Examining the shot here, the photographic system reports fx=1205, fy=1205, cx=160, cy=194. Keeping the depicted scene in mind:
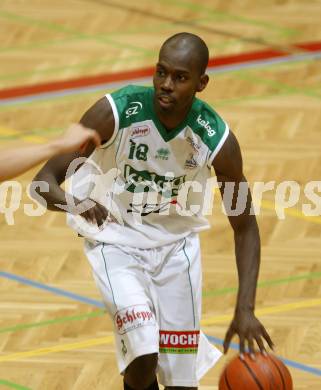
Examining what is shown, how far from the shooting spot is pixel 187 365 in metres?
6.27

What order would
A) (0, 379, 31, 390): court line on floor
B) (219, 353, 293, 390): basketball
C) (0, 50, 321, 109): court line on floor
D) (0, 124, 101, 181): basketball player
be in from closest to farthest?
(0, 124, 101, 181): basketball player
(219, 353, 293, 390): basketball
(0, 379, 31, 390): court line on floor
(0, 50, 321, 109): court line on floor

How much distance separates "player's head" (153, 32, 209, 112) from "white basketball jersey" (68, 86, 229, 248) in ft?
0.68

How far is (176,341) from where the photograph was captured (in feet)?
20.4

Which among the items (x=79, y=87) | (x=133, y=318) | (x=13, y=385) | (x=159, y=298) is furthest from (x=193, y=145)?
(x=79, y=87)

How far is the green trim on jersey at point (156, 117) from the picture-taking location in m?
6.02

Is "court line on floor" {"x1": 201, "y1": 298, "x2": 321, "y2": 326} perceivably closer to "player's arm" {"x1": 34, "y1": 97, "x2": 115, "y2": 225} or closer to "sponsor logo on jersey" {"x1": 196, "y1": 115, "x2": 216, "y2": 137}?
"sponsor logo on jersey" {"x1": 196, "y1": 115, "x2": 216, "y2": 137}

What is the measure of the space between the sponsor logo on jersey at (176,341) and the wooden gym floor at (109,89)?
36.5 inches

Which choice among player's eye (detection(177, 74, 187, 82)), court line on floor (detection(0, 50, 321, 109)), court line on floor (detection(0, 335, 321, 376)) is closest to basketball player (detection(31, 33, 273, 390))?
player's eye (detection(177, 74, 187, 82))

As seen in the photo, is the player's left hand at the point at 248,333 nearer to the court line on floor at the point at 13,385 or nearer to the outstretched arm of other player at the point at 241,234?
the outstretched arm of other player at the point at 241,234

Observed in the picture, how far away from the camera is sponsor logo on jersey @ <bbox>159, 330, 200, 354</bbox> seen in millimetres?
6203

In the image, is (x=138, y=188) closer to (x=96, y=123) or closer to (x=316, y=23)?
(x=96, y=123)

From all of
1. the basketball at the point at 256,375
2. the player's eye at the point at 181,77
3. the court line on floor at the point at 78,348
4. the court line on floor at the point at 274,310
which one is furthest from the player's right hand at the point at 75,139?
the court line on floor at the point at 274,310

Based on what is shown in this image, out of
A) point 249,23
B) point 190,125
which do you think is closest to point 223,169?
point 190,125

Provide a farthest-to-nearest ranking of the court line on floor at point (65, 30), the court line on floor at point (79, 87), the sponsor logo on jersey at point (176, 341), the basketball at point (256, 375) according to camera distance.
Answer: the court line on floor at point (65, 30) → the court line on floor at point (79, 87) → the sponsor logo on jersey at point (176, 341) → the basketball at point (256, 375)
